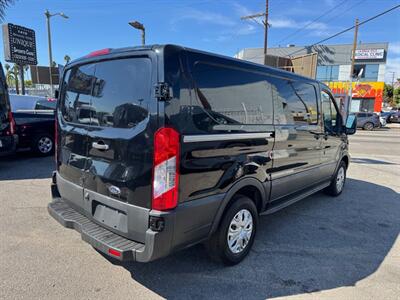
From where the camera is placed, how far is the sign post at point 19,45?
1711cm

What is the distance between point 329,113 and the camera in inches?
193

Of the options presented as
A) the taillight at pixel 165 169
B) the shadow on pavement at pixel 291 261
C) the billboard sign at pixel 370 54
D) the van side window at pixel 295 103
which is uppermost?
the billboard sign at pixel 370 54

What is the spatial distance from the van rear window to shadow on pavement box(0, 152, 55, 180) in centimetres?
402

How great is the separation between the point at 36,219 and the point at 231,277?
115 inches

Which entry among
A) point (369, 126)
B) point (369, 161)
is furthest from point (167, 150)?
point (369, 126)

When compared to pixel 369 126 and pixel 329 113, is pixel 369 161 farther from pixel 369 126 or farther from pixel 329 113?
pixel 369 126

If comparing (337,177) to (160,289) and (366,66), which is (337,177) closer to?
(160,289)

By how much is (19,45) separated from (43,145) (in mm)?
13178

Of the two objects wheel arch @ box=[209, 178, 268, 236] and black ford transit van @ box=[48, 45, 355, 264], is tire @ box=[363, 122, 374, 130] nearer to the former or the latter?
black ford transit van @ box=[48, 45, 355, 264]

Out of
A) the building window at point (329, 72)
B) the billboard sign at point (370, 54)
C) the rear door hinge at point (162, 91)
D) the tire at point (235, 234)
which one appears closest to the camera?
the rear door hinge at point (162, 91)

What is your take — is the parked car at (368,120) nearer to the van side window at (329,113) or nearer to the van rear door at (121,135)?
the van side window at (329,113)

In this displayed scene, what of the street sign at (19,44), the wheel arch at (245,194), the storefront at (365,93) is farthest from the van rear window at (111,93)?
the storefront at (365,93)

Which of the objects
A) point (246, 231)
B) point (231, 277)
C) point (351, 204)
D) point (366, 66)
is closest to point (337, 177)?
point (351, 204)

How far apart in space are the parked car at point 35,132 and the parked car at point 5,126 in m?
1.35
